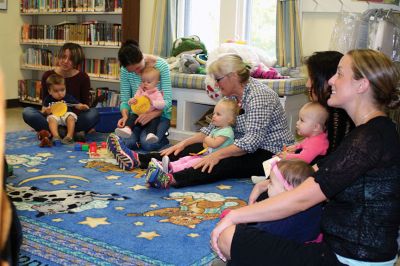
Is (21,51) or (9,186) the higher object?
(21,51)

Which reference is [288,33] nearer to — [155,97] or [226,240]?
[155,97]

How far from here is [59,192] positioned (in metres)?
2.76

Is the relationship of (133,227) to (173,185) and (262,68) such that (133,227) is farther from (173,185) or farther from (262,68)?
(262,68)

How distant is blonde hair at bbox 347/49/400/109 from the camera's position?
1.40m

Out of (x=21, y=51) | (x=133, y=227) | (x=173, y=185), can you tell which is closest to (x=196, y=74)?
(x=173, y=185)

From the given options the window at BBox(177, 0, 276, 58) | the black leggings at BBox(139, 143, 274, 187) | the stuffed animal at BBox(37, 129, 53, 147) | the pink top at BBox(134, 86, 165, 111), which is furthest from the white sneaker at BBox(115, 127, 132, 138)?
the window at BBox(177, 0, 276, 58)

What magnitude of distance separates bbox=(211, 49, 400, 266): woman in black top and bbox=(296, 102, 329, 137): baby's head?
3.28ft

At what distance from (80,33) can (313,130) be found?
425 centimetres

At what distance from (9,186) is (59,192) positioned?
0.34 metres

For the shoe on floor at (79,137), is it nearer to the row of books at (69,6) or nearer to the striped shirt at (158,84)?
the striped shirt at (158,84)

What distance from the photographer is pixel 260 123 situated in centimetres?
292

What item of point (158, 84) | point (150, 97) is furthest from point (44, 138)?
point (158, 84)

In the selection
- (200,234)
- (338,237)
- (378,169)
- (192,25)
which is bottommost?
(200,234)

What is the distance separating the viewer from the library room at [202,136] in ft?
4.54
